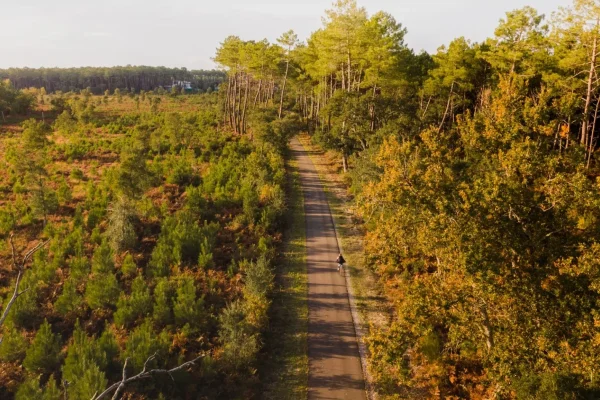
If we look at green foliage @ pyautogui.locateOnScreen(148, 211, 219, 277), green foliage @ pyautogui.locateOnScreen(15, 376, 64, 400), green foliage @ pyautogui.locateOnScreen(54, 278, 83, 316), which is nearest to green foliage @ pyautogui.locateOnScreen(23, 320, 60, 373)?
green foliage @ pyautogui.locateOnScreen(15, 376, 64, 400)

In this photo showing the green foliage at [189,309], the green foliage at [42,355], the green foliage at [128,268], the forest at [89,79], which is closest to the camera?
the green foliage at [42,355]

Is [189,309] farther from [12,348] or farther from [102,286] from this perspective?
[12,348]

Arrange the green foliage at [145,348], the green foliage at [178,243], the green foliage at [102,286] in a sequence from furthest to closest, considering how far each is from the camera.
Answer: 1. the green foliage at [178,243]
2. the green foliage at [102,286]
3. the green foliage at [145,348]

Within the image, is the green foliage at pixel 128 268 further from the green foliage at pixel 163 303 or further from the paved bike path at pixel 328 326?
the paved bike path at pixel 328 326

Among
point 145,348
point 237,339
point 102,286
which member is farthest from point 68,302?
point 237,339

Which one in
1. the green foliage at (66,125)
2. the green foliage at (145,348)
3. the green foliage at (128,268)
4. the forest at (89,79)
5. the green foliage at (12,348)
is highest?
the forest at (89,79)

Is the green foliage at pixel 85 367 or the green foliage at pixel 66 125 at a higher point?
the green foliage at pixel 66 125

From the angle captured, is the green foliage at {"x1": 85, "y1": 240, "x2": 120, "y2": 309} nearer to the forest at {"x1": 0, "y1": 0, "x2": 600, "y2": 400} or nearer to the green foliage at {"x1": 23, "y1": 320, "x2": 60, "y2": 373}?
the forest at {"x1": 0, "y1": 0, "x2": 600, "y2": 400}

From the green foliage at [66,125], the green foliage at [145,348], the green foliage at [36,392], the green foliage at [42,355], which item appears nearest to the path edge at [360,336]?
the green foliage at [145,348]
